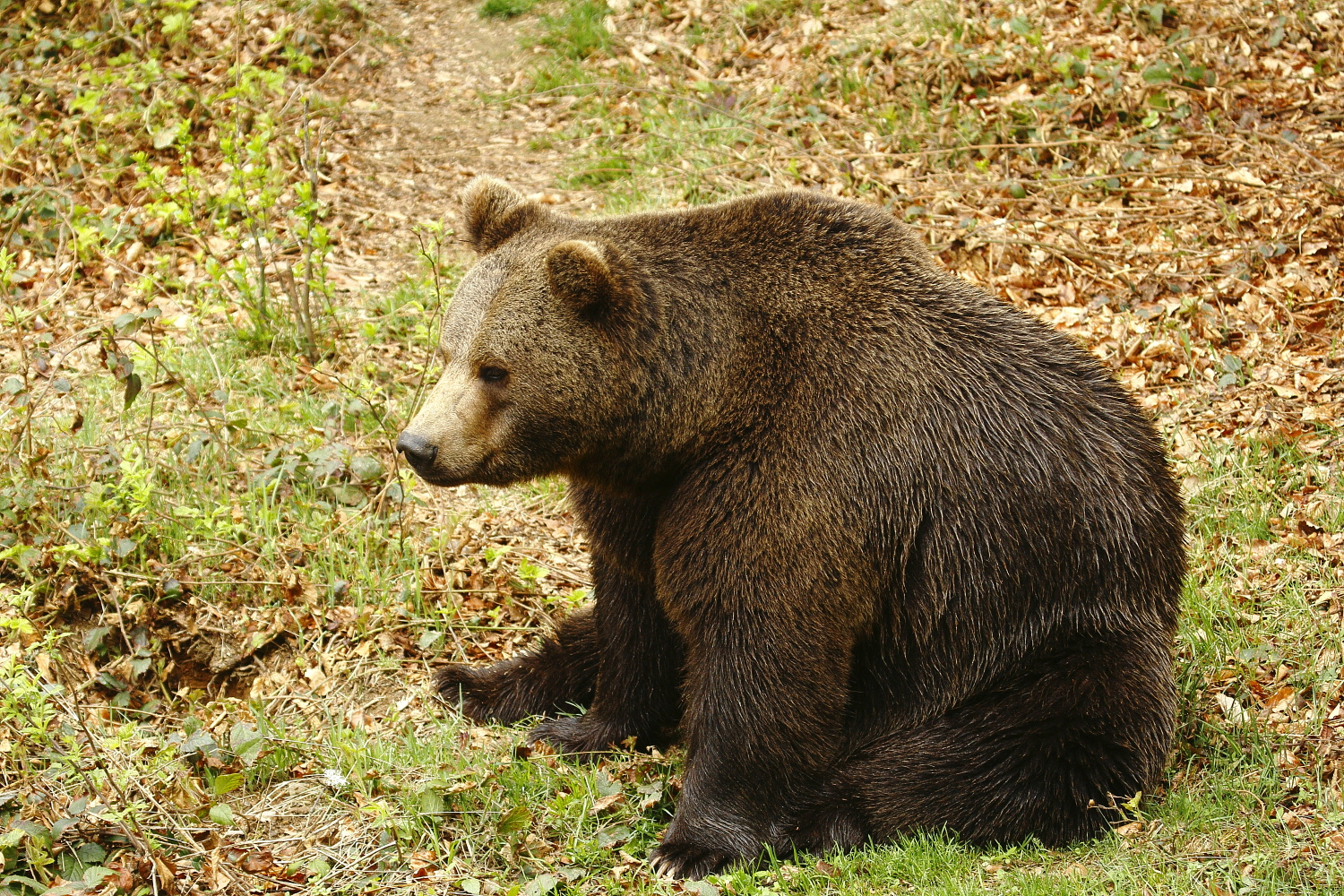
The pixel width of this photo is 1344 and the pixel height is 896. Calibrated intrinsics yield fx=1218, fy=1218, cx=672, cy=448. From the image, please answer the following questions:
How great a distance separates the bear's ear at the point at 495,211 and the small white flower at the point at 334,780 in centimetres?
243

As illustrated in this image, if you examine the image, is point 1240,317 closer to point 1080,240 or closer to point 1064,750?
point 1080,240

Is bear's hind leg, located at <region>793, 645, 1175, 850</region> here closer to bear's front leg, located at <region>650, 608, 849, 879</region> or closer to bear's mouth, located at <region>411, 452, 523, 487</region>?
bear's front leg, located at <region>650, 608, 849, 879</region>

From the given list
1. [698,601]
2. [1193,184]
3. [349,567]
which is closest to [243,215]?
[349,567]

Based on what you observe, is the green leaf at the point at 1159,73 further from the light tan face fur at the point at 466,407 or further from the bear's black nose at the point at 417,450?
the bear's black nose at the point at 417,450

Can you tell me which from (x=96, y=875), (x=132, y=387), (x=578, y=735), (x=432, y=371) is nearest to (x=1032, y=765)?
(x=578, y=735)

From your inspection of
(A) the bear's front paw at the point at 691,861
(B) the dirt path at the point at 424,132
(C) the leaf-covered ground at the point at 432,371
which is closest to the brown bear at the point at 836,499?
(A) the bear's front paw at the point at 691,861

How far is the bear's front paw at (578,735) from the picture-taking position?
6.14m

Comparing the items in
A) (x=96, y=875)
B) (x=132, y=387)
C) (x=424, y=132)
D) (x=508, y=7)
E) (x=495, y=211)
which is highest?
(x=508, y=7)

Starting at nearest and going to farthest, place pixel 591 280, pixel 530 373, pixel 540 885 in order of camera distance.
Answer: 1. pixel 540 885
2. pixel 591 280
3. pixel 530 373

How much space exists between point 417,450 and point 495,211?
50.8 inches

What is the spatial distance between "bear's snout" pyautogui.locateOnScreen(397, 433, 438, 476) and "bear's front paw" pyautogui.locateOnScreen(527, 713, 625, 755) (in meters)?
1.86

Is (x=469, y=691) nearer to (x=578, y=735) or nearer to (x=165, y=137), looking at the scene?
(x=578, y=735)

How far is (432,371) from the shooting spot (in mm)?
8414

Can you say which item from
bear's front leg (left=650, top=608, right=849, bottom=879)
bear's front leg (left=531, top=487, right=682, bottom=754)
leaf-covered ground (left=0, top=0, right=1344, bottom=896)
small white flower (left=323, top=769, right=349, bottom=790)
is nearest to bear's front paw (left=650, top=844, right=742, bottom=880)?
bear's front leg (left=650, top=608, right=849, bottom=879)
